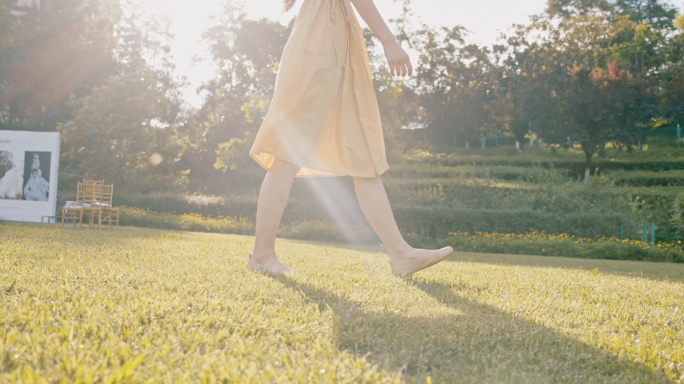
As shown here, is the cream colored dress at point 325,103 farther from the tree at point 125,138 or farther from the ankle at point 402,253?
the tree at point 125,138

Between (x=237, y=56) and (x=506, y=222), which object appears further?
(x=237, y=56)

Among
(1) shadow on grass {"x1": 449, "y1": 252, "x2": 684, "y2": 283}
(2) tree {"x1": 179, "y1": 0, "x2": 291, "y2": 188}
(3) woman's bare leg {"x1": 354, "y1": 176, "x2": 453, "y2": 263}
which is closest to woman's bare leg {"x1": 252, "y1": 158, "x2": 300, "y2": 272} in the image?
(3) woman's bare leg {"x1": 354, "y1": 176, "x2": 453, "y2": 263}

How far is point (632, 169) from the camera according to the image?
22.6 meters

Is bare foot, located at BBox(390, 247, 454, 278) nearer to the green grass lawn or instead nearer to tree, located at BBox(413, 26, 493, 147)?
the green grass lawn

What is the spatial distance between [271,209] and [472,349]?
1.71 metres

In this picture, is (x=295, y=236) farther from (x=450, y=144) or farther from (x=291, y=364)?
(x=450, y=144)

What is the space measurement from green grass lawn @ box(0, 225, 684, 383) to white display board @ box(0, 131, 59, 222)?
10.1 meters

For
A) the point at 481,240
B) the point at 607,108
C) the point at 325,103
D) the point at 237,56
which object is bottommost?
the point at 481,240

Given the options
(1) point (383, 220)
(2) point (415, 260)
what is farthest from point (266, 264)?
(2) point (415, 260)

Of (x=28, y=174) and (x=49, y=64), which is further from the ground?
(x=49, y=64)

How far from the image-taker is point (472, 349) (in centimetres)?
140

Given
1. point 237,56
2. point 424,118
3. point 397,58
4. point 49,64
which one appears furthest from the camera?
point 237,56

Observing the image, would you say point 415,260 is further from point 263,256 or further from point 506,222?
point 506,222

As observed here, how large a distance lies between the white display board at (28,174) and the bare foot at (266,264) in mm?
10131
